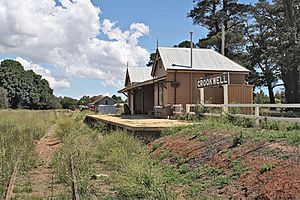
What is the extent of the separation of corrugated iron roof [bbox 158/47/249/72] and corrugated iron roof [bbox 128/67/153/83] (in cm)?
893

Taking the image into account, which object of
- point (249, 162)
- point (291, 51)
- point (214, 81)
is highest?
point (291, 51)

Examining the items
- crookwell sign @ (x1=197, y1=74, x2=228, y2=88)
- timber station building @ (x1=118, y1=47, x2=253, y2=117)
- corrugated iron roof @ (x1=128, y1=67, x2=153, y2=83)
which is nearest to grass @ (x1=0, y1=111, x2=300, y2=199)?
crookwell sign @ (x1=197, y1=74, x2=228, y2=88)

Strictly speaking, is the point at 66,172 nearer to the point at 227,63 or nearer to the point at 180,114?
the point at 180,114

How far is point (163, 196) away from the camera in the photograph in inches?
242

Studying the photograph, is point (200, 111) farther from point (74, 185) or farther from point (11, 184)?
→ point (11, 184)

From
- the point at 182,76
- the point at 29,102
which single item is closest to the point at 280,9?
the point at 182,76

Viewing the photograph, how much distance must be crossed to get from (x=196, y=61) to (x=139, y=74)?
11522 millimetres

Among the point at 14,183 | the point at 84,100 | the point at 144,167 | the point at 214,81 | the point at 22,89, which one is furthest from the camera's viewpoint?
the point at 84,100

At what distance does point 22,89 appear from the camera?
7475cm

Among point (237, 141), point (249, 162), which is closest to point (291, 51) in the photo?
point (237, 141)

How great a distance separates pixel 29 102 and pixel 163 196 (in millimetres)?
75880

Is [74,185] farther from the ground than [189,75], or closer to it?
closer to it

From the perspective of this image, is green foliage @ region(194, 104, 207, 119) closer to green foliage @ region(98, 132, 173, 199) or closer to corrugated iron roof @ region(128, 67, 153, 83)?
green foliage @ region(98, 132, 173, 199)

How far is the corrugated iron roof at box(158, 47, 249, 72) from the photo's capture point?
22594 mm
